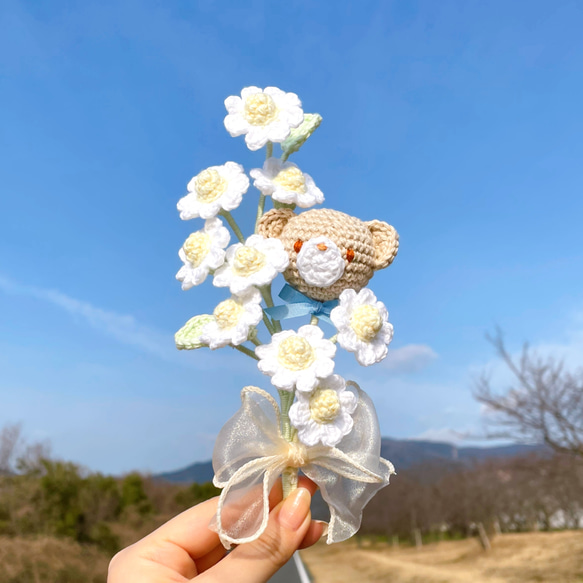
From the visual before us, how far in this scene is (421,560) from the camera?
8898mm

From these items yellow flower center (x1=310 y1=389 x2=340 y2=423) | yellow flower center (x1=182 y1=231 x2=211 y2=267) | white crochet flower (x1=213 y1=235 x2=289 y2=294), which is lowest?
yellow flower center (x1=310 y1=389 x2=340 y2=423)

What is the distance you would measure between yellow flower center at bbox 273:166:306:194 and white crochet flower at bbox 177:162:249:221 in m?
0.08

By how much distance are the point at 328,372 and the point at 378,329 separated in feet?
0.49

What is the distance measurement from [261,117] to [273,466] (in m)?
0.76

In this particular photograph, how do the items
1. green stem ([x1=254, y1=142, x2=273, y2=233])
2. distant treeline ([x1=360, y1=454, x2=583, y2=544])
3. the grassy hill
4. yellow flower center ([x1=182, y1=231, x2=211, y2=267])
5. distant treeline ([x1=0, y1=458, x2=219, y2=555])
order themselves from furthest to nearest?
1. distant treeline ([x1=360, y1=454, x2=583, y2=544])
2. the grassy hill
3. distant treeline ([x1=0, y1=458, x2=219, y2=555])
4. green stem ([x1=254, y1=142, x2=273, y2=233])
5. yellow flower center ([x1=182, y1=231, x2=211, y2=267])

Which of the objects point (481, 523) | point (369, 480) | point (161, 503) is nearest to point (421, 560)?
point (481, 523)

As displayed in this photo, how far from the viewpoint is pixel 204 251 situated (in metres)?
1.13

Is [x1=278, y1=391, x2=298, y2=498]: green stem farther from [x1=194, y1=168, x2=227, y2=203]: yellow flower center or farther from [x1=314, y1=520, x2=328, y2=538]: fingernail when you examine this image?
[x1=194, y1=168, x2=227, y2=203]: yellow flower center

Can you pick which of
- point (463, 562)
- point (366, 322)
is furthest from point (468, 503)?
point (366, 322)

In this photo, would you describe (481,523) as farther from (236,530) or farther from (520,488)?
(236,530)

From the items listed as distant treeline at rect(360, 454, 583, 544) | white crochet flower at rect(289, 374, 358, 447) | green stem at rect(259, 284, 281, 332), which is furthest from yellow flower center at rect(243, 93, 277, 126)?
distant treeline at rect(360, 454, 583, 544)

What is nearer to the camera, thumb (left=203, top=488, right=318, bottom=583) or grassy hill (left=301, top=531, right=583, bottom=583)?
thumb (left=203, top=488, right=318, bottom=583)

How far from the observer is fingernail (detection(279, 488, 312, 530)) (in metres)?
1.09

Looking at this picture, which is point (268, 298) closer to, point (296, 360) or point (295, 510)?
point (296, 360)
